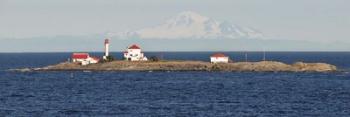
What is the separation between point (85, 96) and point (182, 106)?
2005 cm

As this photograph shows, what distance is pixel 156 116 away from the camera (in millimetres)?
84750

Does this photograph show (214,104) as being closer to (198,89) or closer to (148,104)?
(148,104)

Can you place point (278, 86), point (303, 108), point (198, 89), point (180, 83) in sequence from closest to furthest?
point (303, 108) < point (198, 89) < point (278, 86) < point (180, 83)

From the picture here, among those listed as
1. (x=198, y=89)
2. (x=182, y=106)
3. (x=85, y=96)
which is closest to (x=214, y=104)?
(x=182, y=106)

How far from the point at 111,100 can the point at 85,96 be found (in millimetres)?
7954

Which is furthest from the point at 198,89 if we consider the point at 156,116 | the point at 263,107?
the point at 156,116

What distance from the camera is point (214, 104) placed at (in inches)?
3944

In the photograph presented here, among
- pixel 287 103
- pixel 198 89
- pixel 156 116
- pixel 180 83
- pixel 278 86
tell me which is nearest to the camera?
pixel 156 116

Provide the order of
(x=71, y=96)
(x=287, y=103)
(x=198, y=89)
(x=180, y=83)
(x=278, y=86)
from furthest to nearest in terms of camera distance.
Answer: (x=180, y=83)
(x=278, y=86)
(x=198, y=89)
(x=71, y=96)
(x=287, y=103)

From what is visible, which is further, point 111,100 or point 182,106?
point 111,100

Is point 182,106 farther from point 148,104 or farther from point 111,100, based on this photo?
point 111,100

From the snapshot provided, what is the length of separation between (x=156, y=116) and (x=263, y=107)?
1578cm

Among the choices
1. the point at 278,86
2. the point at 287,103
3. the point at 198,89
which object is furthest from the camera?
the point at 278,86

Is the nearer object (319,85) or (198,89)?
(198,89)
